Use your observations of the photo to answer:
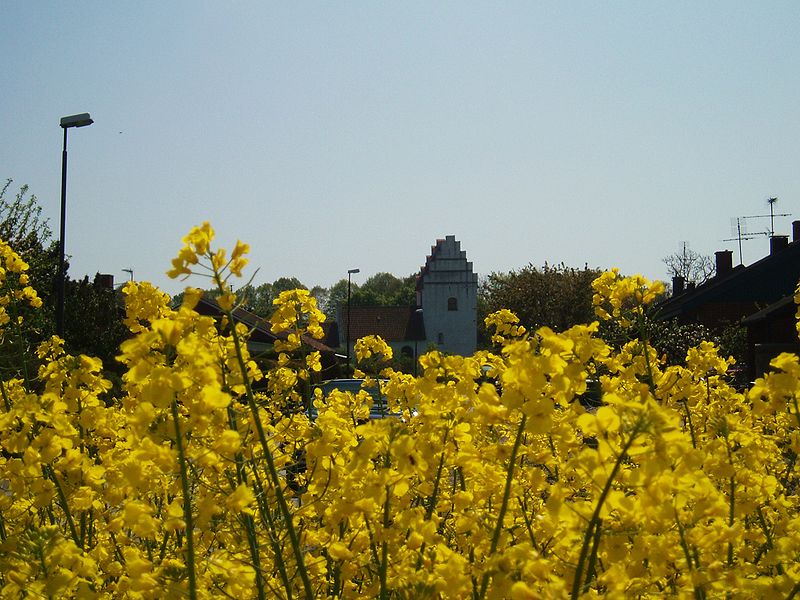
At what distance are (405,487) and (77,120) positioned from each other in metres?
14.5

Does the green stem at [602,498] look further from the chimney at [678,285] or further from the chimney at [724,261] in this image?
the chimney at [678,285]

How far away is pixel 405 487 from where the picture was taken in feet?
8.25

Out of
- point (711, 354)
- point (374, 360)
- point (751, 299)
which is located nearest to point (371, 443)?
point (711, 354)

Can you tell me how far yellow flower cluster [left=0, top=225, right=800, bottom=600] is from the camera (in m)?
2.14

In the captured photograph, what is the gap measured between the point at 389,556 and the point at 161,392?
114 cm

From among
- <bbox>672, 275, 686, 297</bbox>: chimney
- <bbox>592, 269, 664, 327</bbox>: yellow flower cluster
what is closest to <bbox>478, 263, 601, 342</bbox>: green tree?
<bbox>672, 275, 686, 297</bbox>: chimney

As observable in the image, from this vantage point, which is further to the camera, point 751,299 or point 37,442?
point 751,299

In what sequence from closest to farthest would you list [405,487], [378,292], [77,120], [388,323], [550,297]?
[405,487], [77,120], [550,297], [388,323], [378,292]

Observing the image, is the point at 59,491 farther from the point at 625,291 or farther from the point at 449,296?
the point at 449,296

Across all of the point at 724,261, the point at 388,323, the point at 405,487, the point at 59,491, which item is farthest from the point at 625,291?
the point at 388,323

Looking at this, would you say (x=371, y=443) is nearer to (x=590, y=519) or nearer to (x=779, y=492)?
(x=590, y=519)

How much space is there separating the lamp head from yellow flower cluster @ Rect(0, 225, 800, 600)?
12382 millimetres

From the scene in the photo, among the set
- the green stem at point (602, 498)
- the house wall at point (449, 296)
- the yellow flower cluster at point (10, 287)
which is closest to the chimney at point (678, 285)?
the house wall at point (449, 296)

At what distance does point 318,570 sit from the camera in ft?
10.2
